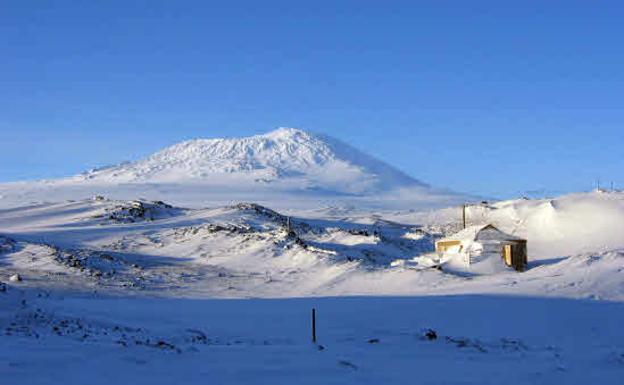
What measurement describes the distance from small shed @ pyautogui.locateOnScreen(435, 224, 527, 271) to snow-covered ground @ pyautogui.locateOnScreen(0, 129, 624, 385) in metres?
0.91

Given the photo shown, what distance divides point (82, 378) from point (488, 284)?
75.5 feet

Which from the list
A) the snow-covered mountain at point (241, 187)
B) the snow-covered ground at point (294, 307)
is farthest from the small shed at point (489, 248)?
the snow-covered mountain at point (241, 187)

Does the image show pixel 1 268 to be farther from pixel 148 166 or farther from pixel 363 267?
pixel 148 166

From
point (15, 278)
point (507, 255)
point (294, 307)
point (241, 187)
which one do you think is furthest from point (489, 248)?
point (241, 187)

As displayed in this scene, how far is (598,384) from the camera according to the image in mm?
13102

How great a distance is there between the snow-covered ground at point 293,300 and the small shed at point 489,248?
0.91m

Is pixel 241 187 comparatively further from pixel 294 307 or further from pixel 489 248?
pixel 294 307

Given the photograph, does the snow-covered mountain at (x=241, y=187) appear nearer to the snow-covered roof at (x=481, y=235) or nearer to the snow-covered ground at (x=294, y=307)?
the snow-covered ground at (x=294, y=307)

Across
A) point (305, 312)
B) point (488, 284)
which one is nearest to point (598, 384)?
point (305, 312)

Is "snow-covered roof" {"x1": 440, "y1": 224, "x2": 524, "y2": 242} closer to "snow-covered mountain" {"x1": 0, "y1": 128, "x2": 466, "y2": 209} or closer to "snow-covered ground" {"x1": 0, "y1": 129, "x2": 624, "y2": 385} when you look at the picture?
"snow-covered ground" {"x1": 0, "y1": 129, "x2": 624, "y2": 385}

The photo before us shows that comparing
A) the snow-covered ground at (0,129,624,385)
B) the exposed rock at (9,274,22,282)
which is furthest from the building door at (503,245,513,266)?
the exposed rock at (9,274,22,282)

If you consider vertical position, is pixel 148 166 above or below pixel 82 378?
above

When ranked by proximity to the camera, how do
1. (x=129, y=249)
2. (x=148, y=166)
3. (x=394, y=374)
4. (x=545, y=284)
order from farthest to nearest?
(x=148, y=166) < (x=129, y=249) < (x=545, y=284) < (x=394, y=374)

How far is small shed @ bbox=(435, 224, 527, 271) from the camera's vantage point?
133 ft
